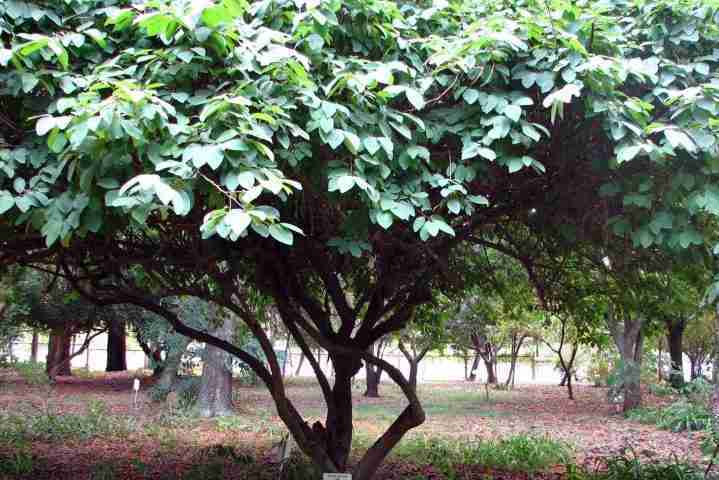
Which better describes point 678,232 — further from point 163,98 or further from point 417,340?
point 417,340

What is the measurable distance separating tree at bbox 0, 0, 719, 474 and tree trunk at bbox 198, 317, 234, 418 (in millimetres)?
9342

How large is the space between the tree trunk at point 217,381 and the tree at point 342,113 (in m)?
9.34

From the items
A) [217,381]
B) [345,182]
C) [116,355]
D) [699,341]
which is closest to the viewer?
[345,182]

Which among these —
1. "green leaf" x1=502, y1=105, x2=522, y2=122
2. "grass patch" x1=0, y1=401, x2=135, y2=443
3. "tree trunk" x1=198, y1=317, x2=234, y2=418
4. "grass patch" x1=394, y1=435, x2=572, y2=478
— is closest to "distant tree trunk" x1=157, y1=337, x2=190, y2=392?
"tree trunk" x1=198, y1=317, x2=234, y2=418

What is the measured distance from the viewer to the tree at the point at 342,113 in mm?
3408

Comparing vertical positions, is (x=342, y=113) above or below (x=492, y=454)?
above

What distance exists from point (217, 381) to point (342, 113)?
11.9 metres

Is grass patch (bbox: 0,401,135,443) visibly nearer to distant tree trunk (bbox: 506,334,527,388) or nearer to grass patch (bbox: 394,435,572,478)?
grass patch (bbox: 394,435,572,478)

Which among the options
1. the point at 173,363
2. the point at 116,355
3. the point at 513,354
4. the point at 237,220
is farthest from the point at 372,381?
the point at 237,220

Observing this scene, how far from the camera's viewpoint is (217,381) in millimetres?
14641

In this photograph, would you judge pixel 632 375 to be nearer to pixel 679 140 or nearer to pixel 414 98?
pixel 679 140

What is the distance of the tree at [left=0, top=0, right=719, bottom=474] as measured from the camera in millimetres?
3408

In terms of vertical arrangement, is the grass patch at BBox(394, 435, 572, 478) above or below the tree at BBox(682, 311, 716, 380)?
below

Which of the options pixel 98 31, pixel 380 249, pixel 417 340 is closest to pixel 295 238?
pixel 380 249
